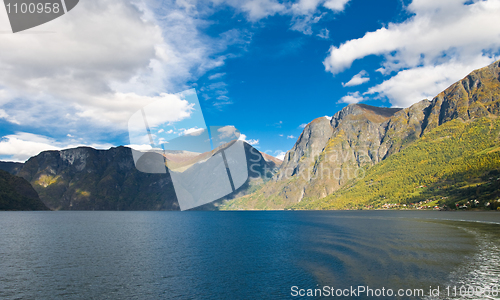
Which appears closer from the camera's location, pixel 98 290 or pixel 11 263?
pixel 98 290

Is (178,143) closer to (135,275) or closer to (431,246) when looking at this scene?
(135,275)

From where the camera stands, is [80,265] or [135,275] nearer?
[135,275]

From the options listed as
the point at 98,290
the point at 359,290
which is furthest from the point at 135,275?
the point at 359,290

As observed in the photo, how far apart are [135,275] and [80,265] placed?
13.7 meters

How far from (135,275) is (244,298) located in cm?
2061

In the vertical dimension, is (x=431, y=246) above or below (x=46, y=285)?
below

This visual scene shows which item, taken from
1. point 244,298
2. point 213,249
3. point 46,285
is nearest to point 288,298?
point 244,298

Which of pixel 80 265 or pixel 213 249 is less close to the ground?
pixel 80 265

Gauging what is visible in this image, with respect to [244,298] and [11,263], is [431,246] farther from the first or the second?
[11,263]

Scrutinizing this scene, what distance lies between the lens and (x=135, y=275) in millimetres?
41781

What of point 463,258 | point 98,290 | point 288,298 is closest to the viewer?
point 288,298

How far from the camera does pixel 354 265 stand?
45688 mm

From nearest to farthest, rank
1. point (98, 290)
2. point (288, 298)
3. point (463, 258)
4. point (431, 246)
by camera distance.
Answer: point (288, 298), point (98, 290), point (463, 258), point (431, 246)

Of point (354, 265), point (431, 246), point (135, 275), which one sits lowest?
point (431, 246)
